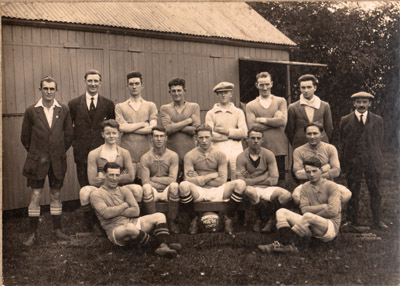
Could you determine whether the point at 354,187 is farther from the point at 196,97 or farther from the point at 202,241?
the point at 196,97

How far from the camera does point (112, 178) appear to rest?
4.97 metres

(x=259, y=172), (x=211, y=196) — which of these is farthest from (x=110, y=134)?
(x=259, y=172)

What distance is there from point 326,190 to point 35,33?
14.4ft

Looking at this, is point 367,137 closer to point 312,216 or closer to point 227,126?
point 312,216

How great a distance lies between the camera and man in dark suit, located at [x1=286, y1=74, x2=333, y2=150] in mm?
5938

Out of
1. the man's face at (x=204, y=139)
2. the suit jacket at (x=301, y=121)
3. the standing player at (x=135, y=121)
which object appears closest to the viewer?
the man's face at (x=204, y=139)

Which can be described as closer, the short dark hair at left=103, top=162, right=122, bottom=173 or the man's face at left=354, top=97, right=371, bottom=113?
the short dark hair at left=103, top=162, right=122, bottom=173

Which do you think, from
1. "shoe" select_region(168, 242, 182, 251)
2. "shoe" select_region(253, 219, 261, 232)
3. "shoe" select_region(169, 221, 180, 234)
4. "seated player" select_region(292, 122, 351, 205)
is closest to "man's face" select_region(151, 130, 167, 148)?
"shoe" select_region(169, 221, 180, 234)

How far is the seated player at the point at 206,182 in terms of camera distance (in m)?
5.36

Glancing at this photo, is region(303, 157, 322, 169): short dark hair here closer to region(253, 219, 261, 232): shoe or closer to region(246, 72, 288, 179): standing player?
region(253, 219, 261, 232): shoe

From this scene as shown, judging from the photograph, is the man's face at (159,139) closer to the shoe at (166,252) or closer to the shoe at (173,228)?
the shoe at (173,228)

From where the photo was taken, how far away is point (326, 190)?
5.07 meters

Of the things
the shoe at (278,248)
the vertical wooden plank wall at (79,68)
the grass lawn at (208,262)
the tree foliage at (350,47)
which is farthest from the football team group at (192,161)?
the vertical wooden plank wall at (79,68)

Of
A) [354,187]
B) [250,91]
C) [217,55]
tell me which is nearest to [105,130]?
[354,187]
